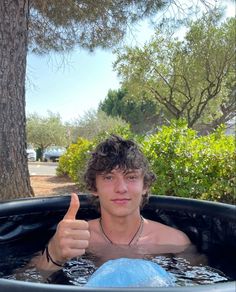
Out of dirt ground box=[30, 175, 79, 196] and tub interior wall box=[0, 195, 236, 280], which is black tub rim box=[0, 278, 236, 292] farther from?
dirt ground box=[30, 175, 79, 196]

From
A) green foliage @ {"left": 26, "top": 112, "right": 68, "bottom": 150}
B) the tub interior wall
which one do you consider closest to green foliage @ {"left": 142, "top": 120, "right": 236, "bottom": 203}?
the tub interior wall

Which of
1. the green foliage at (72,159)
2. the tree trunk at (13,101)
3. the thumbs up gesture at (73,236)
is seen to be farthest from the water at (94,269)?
the green foliage at (72,159)

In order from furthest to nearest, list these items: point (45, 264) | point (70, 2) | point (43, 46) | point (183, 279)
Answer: point (43, 46) → point (70, 2) → point (183, 279) → point (45, 264)

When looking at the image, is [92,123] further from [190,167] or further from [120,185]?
[120,185]

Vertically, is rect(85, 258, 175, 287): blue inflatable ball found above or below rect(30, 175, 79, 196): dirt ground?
above

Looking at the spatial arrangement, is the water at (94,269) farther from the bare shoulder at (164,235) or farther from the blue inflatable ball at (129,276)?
the blue inflatable ball at (129,276)

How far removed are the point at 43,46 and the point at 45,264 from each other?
6295 millimetres

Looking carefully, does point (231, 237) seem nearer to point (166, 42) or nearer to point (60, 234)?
point (60, 234)

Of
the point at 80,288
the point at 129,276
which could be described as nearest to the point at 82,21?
the point at 129,276

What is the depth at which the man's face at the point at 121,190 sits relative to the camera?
215 cm

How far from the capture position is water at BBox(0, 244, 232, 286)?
195cm

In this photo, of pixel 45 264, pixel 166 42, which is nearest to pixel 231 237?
pixel 45 264

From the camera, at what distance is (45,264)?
1.87 metres

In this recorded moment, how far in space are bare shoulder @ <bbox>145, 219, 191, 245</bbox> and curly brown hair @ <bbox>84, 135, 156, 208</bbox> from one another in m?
0.28
